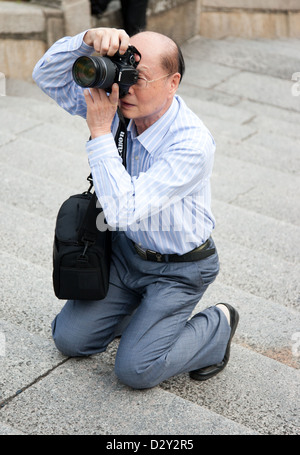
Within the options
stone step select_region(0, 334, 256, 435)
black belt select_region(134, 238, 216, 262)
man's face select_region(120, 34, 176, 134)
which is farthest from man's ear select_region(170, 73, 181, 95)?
stone step select_region(0, 334, 256, 435)

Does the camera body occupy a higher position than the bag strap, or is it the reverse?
the camera body

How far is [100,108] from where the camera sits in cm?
222

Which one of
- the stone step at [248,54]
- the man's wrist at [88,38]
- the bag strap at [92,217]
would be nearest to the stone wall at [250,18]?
the stone step at [248,54]

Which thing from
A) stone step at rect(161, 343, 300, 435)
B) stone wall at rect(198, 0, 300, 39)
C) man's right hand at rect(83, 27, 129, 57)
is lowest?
stone wall at rect(198, 0, 300, 39)

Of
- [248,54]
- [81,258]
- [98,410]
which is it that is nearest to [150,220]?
[81,258]

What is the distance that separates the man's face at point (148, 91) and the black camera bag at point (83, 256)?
0.09 m

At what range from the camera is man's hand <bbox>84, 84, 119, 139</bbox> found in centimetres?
220

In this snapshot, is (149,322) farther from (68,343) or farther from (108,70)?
(108,70)

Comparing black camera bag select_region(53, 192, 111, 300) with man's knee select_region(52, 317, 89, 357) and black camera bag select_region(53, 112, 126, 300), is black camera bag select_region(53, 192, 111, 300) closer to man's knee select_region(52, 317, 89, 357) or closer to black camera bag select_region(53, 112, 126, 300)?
black camera bag select_region(53, 112, 126, 300)

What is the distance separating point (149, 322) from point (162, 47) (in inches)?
39.2

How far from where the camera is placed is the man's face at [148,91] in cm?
229

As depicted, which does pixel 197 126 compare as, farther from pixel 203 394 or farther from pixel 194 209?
pixel 203 394

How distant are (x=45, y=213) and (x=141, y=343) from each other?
4.95 ft
